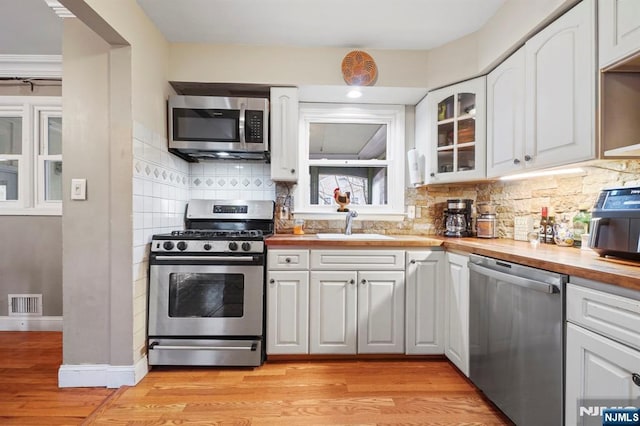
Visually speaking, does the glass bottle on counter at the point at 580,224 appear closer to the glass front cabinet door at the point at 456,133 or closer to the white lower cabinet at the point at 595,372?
the glass front cabinet door at the point at 456,133

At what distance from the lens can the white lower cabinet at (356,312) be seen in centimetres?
223

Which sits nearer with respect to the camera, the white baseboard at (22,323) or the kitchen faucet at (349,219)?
the kitchen faucet at (349,219)

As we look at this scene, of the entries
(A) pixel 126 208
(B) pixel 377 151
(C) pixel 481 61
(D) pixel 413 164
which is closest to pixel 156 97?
(A) pixel 126 208

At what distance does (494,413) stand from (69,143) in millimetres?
2939

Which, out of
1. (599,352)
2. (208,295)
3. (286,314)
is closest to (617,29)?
(599,352)

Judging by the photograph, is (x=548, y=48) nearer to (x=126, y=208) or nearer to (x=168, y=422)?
(x=126, y=208)

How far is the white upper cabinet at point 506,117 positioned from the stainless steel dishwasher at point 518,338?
699 millimetres

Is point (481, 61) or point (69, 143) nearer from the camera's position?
point (69, 143)

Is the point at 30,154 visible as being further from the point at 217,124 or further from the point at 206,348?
the point at 206,348

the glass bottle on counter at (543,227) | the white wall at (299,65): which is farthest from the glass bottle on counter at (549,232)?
the white wall at (299,65)

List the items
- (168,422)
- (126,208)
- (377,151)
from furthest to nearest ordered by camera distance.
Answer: (377,151)
(126,208)
(168,422)

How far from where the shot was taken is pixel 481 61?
7.35 ft

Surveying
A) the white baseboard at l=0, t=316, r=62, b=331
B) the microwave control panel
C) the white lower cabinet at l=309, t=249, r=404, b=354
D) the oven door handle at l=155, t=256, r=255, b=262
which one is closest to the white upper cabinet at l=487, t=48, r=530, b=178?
the white lower cabinet at l=309, t=249, r=404, b=354

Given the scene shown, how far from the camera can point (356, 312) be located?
7.35 feet
